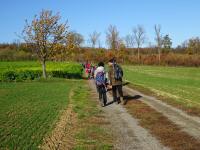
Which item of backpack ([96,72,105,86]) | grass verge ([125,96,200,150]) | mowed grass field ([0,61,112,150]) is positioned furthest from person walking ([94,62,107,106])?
grass verge ([125,96,200,150])

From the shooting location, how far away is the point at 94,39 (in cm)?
13762

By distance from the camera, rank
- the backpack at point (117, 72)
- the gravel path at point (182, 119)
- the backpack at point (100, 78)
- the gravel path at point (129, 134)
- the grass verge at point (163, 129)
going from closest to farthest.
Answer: the gravel path at point (129, 134) → the grass verge at point (163, 129) → the gravel path at point (182, 119) → the backpack at point (100, 78) → the backpack at point (117, 72)

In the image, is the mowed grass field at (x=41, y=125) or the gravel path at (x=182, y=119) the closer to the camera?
the mowed grass field at (x=41, y=125)

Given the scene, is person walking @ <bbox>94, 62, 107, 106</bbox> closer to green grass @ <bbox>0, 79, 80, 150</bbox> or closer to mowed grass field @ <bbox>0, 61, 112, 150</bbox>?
mowed grass field @ <bbox>0, 61, 112, 150</bbox>

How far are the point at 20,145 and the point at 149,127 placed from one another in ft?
13.9

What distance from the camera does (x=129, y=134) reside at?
A: 1057 centimetres

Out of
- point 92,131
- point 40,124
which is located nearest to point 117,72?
point 40,124

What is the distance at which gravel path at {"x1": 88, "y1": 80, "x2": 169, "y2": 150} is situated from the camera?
912 centimetres

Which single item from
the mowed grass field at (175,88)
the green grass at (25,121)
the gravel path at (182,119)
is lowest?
the mowed grass field at (175,88)

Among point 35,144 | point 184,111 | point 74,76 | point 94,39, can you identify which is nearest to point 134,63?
point 94,39

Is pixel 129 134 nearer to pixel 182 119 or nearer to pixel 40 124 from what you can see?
pixel 40 124

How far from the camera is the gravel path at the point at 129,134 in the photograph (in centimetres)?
912

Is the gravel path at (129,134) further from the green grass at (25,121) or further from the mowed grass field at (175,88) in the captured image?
the mowed grass field at (175,88)

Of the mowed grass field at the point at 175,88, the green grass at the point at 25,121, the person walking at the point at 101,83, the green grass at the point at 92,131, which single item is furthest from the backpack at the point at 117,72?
the mowed grass field at the point at 175,88
